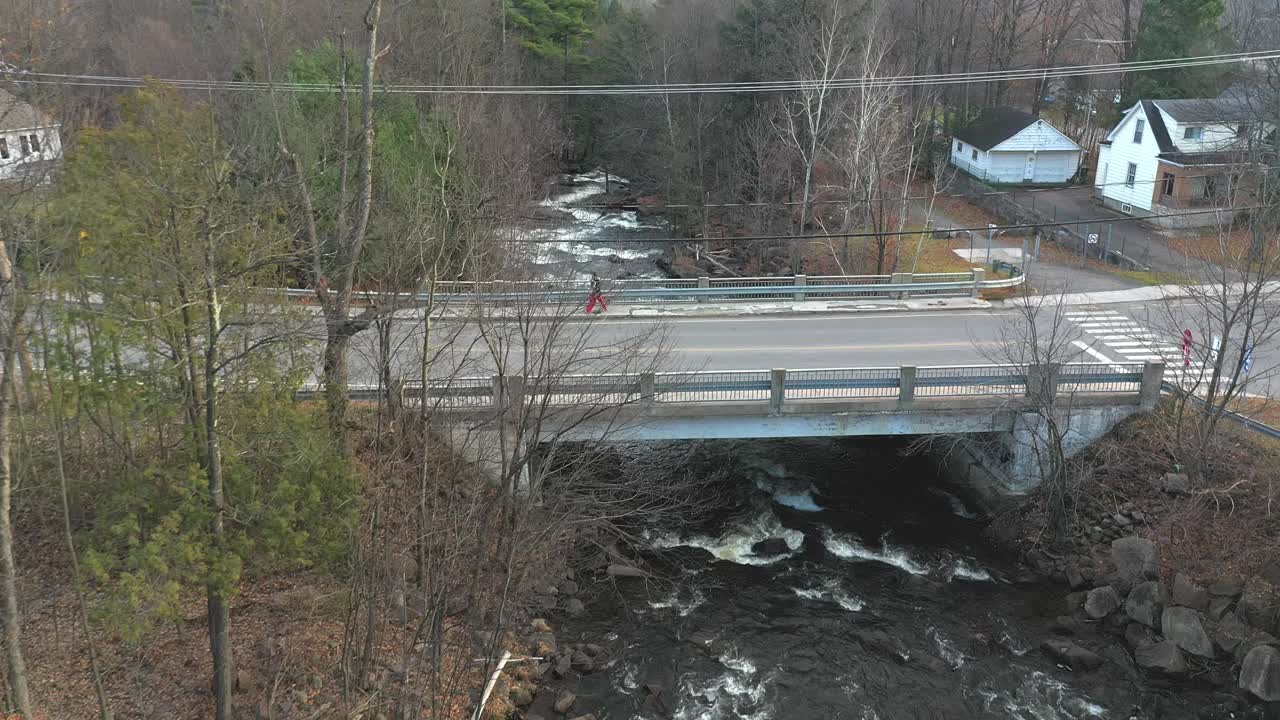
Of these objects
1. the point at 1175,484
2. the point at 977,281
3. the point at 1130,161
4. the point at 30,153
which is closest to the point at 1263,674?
the point at 1175,484

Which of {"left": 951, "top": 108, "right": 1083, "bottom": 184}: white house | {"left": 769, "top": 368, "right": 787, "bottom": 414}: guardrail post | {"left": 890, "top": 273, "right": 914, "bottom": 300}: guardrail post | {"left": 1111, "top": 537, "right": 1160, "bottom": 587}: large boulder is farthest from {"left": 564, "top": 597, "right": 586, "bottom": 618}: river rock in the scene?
{"left": 951, "top": 108, "right": 1083, "bottom": 184}: white house

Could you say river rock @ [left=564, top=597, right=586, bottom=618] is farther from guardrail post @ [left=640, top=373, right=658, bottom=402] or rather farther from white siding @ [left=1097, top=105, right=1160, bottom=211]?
white siding @ [left=1097, top=105, right=1160, bottom=211]

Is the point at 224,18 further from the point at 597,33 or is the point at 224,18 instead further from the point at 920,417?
the point at 920,417

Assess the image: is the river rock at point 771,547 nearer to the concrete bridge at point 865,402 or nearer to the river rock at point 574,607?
the concrete bridge at point 865,402

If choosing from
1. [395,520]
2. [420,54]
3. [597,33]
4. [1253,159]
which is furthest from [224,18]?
[1253,159]

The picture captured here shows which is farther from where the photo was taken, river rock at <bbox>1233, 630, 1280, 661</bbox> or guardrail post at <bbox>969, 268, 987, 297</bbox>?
guardrail post at <bbox>969, 268, 987, 297</bbox>

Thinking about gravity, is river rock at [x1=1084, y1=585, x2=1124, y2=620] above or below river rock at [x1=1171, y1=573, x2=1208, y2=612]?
below

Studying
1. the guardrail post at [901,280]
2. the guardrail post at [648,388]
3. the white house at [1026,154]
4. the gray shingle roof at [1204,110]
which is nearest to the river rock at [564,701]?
the guardrail post at [648,388]
